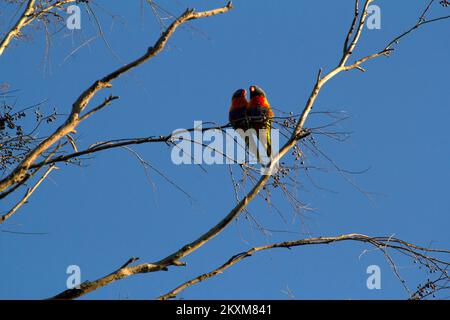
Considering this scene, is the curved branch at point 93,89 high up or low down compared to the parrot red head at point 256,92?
down

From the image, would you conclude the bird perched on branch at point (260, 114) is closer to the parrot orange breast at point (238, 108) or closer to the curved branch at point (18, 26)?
the parrot orange breast at point (238, 108)

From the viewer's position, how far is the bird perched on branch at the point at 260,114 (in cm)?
558

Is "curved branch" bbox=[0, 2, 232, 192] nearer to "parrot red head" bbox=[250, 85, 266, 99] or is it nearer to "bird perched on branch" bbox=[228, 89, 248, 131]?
"bird perched on branch" bbox=[228, 89, 248, 131]

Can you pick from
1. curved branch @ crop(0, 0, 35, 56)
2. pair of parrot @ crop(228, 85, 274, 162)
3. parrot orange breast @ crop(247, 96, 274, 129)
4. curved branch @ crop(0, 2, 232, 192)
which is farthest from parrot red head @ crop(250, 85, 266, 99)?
curved branch @ crop(0, 2, 232, 192)

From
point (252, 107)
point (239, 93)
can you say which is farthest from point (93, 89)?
point (239, 93)

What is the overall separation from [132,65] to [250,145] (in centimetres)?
125

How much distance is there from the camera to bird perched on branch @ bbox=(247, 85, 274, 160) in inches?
220

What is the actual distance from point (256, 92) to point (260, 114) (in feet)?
3.13

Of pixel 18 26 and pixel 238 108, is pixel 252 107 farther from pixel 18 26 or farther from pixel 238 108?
pixel 18 26

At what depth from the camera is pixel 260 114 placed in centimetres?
686

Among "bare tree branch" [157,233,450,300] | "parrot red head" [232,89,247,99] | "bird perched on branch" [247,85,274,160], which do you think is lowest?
"bare tree branch" [157,233,450,300]

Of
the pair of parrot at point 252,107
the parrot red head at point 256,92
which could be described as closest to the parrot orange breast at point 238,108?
the pair of parrot at point 252,107
